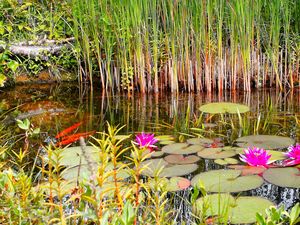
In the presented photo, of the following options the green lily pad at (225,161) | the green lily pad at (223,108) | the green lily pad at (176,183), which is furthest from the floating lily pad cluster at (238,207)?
the green lily pad at (223,108)

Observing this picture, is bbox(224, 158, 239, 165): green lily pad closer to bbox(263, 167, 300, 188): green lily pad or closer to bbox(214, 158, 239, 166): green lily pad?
bbox(214, 158, 239, 166): green lily pad

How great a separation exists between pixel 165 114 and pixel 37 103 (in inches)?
48.0

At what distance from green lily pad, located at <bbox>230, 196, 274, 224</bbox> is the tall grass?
2454mm

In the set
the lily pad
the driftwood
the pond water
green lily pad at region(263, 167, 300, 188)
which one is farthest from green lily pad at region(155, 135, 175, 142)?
the driftwood

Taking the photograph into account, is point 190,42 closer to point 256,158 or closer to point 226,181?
point 256,158

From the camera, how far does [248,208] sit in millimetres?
1920

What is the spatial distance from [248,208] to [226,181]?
31 cm

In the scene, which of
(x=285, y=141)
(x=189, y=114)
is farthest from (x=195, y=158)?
(x=189, y=114)

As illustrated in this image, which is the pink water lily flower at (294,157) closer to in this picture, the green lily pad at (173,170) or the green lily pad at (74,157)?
the green lily pad at (173,170)

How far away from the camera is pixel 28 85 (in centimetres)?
501

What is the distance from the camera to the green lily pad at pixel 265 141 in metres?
2.71

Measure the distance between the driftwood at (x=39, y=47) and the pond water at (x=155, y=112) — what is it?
14.7 inches

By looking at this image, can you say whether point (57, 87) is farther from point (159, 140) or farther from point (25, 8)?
point (159, 140)

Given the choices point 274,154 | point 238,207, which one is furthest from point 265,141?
point 238,207
